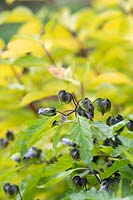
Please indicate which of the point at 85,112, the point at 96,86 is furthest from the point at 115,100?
the point at 85,112

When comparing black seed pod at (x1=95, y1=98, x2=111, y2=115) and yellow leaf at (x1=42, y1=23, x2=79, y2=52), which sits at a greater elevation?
yellow leaf at (x1=42, y1=23, x2=79, y2=52)

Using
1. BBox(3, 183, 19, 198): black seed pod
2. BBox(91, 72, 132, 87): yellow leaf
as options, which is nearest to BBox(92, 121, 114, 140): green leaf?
BBox(3, 183, 19, 198): black seed pod

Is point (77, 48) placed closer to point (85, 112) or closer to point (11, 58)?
point (11, 58)

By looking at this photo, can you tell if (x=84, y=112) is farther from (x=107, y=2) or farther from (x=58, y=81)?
(x=107, y=2)

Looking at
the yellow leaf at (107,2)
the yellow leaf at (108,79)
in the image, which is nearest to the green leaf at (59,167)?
the yellow leaf at (108,79)

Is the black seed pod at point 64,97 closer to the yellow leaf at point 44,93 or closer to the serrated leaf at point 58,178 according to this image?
the serrated leaf at point 58,178

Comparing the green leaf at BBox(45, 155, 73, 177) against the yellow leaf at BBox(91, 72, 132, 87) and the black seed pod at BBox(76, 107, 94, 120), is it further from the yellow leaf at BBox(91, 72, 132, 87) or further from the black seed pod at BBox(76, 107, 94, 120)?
the yellow leaf at BBox(91, 72, 132, 87)

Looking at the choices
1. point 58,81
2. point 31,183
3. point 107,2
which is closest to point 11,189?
point 31,183
